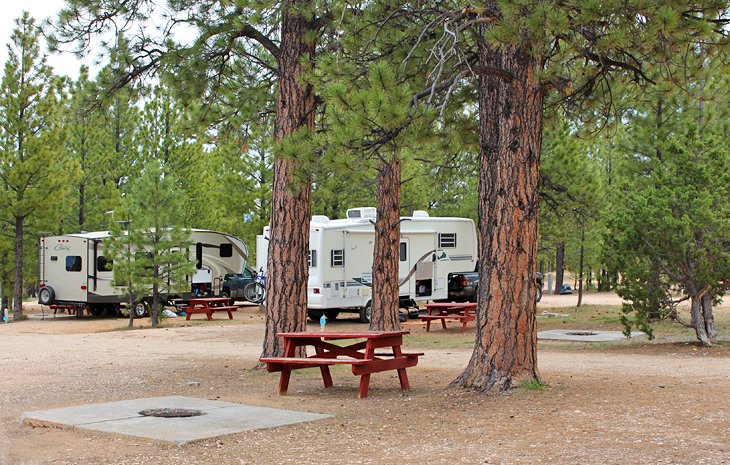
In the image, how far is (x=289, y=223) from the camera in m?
10.6

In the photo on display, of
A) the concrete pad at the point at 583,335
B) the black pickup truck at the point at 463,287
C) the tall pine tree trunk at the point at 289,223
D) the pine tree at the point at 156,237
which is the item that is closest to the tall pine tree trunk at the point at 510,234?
the tall pine tree trunk at the point at 289,223

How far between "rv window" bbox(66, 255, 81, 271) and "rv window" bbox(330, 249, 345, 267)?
319 inches

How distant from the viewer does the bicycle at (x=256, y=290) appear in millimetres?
25700

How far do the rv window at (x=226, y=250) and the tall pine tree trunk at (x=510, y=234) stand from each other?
1994 cm

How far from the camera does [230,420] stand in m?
6.90

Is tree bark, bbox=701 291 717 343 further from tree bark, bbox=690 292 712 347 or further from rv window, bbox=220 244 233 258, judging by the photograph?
rv window, bbox=220 244 233 258

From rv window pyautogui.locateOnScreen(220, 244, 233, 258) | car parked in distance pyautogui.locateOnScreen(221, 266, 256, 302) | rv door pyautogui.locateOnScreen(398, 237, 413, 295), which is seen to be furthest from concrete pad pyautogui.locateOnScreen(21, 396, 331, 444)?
car parked in distance pyautogui.locateOnScreen(221, 266, 256, 302)

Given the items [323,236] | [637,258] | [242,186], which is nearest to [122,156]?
[242,186]

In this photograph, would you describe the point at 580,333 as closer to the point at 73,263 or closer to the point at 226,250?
the point at 226,250

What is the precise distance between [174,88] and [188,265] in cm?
1041

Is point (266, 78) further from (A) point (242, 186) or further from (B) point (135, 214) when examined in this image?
(A) point (242, 186)

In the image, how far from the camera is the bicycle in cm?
2570

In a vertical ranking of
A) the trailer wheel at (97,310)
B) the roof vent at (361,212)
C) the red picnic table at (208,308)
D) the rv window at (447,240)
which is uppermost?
the roof vent at (361,212)

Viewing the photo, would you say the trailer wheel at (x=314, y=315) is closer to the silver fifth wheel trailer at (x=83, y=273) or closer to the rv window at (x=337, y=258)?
the rv window at (x=337, y=258)
